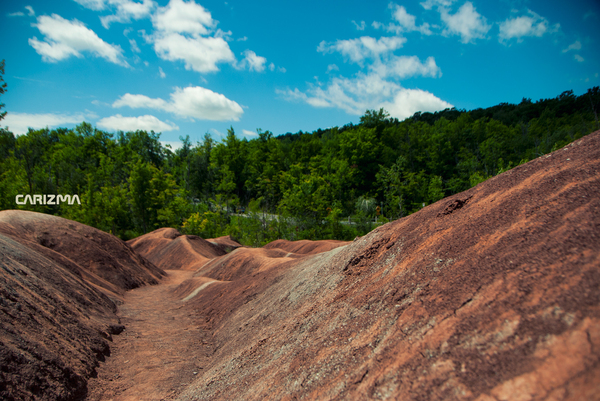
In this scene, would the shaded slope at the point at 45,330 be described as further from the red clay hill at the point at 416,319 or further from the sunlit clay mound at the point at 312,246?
the sunlit clay mound at the point at 312,246

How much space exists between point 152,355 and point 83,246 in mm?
14694

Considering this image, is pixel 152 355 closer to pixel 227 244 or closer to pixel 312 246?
pixel 312 246

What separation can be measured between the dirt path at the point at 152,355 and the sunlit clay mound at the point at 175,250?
16930mm

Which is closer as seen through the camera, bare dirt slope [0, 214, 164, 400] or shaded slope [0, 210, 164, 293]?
bare dirt slope [0, 214, 164, 400]

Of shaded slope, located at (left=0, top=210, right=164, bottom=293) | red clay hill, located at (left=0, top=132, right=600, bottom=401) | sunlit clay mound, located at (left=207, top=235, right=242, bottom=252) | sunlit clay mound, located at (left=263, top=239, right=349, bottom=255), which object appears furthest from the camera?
sunlit clay mound, located at (left=207, top=235, right=242, bottom=252)

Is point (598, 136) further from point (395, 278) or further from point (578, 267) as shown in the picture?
point (395, 278)

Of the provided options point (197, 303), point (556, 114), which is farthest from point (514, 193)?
point (556, 114)

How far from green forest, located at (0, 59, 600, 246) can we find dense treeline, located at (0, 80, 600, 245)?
9.6 inches

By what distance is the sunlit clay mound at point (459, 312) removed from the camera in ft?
10.5

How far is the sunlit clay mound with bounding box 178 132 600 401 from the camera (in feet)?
10.5

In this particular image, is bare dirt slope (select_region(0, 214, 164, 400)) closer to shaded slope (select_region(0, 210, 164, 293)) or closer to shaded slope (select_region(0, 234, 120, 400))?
shaded slope (select_region(0, 234, 120, 400))

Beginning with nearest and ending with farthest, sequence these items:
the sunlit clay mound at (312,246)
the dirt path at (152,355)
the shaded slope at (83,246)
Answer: the dirt path at (152,355) < the shaded slope at (83,246) < the sunlit clay mound at (312,246)

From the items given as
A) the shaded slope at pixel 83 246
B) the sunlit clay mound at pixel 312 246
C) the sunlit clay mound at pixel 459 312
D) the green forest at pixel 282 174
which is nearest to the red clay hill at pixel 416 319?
the sunlit clay mound at pixel 459 312

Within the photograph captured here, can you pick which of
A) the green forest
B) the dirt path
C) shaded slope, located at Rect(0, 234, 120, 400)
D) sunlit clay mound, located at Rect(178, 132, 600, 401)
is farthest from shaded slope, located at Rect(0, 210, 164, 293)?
the green forest
